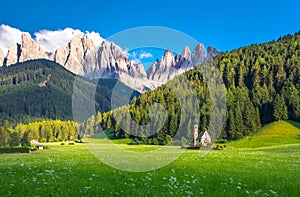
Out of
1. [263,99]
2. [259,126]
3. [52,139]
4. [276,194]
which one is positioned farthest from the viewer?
[52,139]

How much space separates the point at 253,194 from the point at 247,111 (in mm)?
112427

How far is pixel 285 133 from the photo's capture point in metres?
97.1

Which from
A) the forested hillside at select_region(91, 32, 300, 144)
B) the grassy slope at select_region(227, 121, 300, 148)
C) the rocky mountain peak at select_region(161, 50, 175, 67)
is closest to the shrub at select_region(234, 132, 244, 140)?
the forested hillside at select_region(91, 32, 300, 144)

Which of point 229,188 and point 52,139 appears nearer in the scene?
point 229,188

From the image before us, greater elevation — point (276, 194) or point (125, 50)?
point (125, 50)

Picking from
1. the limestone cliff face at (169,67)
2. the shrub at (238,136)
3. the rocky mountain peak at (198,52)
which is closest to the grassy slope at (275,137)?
the shrub at (238,136)

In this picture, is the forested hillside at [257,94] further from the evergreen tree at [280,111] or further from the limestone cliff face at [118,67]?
the limestone cliff face at [118,67]

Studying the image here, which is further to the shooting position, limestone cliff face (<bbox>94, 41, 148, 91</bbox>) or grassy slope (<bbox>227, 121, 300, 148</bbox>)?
grassy slope (<bbox>227, 121, 300, 148</bbox>)

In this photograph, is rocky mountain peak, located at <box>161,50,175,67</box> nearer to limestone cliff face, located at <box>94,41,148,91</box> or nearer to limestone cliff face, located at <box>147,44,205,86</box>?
limestone cliff face, located at <box>147,44,205,86</box>

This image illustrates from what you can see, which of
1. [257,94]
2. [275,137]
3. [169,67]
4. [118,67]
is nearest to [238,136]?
[275,137]

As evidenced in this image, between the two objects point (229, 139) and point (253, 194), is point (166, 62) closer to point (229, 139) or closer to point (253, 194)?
point (253, 194)

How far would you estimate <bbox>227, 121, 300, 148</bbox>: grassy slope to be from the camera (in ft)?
281

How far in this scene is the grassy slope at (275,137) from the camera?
281ft

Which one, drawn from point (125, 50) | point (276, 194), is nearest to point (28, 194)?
point (276, 194)
